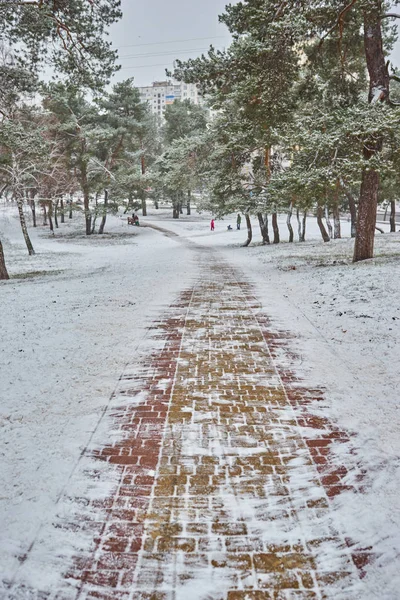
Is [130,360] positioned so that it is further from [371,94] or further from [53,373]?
[371,94]

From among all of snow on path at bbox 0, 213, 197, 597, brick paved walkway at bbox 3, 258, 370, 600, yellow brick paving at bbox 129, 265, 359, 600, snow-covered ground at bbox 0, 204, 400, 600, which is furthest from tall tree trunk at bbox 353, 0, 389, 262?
yellow brick paving at bbox 129, 265, 359, 600

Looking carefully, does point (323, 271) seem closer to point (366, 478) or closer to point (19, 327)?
point (19, 327)

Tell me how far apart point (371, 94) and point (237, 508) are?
11.4 m

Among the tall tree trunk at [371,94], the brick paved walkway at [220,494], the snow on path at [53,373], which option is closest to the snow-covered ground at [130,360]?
the snow on path at [53,373]

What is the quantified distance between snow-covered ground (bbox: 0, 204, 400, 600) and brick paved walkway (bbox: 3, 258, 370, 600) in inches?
9.1

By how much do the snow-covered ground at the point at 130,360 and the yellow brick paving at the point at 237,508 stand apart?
27 cm

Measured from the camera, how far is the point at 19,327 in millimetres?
7211

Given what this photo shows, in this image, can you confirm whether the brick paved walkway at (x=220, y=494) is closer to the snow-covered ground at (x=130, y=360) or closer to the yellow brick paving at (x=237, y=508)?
the yellow brick paving at (x=237, y=508)

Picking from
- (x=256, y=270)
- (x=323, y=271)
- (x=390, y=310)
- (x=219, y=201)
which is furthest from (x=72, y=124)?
(x=390, y=310)

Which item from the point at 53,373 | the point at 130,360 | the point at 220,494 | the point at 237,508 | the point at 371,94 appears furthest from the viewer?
the point at 371,94

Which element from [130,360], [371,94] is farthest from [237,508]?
[371,94]

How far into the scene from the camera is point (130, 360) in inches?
217

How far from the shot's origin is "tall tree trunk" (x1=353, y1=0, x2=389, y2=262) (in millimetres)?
10060

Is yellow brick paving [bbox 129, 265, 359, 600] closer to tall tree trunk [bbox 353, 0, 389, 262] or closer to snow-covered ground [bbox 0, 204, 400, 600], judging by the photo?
snow-covered ground [bbox 0, 204, 400, 600]
